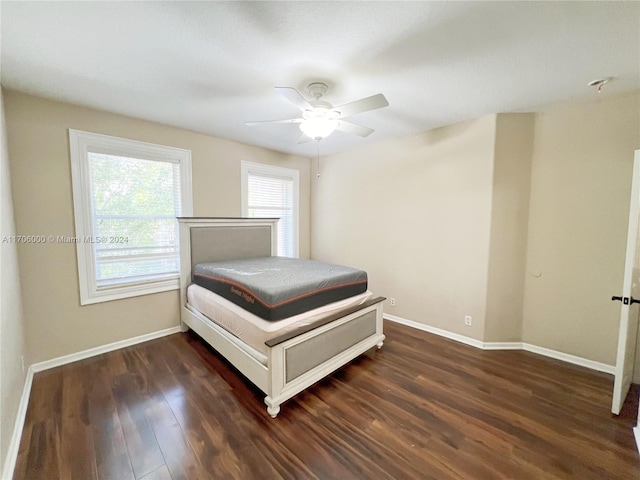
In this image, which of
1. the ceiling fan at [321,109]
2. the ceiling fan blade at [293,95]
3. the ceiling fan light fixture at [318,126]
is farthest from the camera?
the ceiling fan light fixture at [318,126]

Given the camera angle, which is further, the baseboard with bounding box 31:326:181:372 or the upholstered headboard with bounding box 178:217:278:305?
the upholstered headboard with bounding box 178:217:278:305

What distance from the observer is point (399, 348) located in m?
2.84

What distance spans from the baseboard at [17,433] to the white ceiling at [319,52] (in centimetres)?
242

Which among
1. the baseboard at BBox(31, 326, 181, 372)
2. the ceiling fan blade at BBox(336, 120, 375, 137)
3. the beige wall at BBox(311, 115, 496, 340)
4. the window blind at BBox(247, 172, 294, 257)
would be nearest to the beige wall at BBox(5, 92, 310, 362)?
the baseboard at BBox(31, 326, 181, 372)

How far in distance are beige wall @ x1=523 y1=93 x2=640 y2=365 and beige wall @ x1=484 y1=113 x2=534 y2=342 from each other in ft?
0.26

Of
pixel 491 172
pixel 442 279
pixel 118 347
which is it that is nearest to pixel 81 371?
pixel 118 347

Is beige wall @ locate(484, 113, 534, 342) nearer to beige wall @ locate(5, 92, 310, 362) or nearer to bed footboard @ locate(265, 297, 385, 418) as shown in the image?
bed footboard @ locate(265, 297, 385, 418)

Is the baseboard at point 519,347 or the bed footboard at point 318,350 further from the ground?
the bed footboard at point 318,350

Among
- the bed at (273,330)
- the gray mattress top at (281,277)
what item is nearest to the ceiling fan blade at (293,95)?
the gray mattress top at (281,277)

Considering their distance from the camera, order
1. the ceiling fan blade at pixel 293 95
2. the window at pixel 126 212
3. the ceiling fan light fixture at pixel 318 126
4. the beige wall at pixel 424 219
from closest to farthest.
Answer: the ceiling fan blade at pixel 293 95 < the ceiling fan light fixture at pixel 318 126 < the window at pixel 126 212 < the beige wall at pixel 424 219

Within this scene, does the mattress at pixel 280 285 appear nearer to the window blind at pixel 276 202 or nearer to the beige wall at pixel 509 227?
the window blind at pixel 276 202

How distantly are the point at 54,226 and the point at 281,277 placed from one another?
88.9 inches

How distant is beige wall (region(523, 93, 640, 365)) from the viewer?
2264mm

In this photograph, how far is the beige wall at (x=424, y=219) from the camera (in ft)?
9.31
